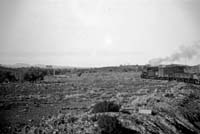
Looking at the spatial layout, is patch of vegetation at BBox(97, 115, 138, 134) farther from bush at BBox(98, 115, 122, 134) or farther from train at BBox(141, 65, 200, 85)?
train at BBox(141, 65, 200, 85)

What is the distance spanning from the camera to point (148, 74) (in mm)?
47750

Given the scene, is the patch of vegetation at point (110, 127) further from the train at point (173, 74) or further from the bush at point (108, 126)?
the train at point (173, 74)

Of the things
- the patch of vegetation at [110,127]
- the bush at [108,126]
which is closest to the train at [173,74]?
the patch of vegetation at [110,127]

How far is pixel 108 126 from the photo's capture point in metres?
8.89

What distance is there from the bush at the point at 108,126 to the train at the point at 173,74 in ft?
99.0

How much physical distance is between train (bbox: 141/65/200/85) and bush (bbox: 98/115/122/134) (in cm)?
3016

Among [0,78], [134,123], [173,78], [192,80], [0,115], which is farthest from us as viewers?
[0,78]

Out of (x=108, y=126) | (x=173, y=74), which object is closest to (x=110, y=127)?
(x=108, y=126)

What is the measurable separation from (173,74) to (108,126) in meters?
37.2

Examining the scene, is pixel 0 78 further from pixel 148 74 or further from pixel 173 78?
pixel 173 78

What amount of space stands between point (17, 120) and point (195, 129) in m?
12.9

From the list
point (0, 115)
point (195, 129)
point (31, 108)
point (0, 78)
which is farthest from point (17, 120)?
point (0, 78)

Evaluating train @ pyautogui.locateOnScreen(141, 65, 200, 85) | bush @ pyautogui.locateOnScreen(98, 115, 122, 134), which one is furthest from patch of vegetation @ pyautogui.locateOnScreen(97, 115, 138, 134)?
train @ pyautogui.locateOnScreen(141, 65, 200, 85)

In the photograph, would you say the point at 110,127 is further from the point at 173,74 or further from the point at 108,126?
the point at 173,74
